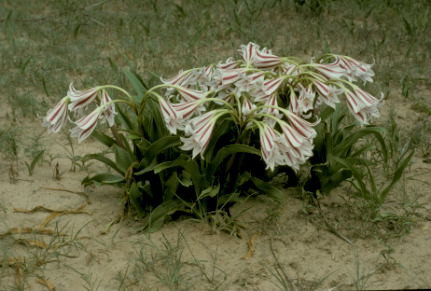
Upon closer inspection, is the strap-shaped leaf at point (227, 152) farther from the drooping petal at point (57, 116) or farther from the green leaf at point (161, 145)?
the drooping petal at point (57, 116)

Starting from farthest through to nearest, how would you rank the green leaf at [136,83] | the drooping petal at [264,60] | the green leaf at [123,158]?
the green leaf at [136,83]
the green leaf at [123,158]
the drooping petal at [264,60]

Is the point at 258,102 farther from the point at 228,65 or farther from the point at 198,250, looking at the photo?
the point at 198,250

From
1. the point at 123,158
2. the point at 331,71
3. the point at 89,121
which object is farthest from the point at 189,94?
the point at 331,71

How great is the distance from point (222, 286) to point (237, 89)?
3.19 ft

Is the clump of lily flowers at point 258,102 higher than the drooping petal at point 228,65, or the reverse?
the drooping petal at point 228,65

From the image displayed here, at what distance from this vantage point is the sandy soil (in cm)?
292

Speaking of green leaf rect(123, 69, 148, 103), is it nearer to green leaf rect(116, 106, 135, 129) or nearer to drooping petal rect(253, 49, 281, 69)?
green leaf rect(116, 106, 135, 129)

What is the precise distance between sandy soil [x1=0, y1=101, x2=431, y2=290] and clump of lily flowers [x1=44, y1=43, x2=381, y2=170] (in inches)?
20.3

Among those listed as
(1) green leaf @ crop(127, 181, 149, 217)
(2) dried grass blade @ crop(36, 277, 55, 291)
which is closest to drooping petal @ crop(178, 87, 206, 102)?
(1) green leaf @ crop(127, 181, 149, 217)

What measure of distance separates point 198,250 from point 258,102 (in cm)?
85

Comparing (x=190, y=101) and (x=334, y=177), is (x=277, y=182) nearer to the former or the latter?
(x=334, y=177)

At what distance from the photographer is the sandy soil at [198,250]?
2.92 m

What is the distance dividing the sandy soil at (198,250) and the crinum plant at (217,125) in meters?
0.17

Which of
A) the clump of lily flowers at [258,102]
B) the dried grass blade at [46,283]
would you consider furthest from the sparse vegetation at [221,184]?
the clump of lily flowers at [258,102]
